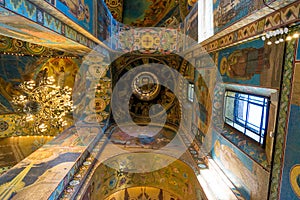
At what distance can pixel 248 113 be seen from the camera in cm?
437

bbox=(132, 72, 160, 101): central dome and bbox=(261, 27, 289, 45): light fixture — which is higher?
bbox=(261, 27, 289, 45): light fixture

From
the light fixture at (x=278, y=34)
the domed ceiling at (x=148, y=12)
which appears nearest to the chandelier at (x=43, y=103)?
the domed ceiling at (x=148, y=12)

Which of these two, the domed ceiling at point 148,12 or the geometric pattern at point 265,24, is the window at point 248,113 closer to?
the geometric pattern at point 265,24

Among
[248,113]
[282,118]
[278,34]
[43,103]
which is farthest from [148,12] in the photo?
[282,118]

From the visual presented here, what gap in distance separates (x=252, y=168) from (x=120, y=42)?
24.8 feet

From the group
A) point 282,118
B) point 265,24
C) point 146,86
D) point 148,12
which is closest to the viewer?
point 282,118

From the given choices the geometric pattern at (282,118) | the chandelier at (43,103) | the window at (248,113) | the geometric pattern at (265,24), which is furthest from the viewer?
the chandelier at (43,103)

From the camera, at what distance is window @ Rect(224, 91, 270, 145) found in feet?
12.1

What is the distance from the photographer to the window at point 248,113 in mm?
3697

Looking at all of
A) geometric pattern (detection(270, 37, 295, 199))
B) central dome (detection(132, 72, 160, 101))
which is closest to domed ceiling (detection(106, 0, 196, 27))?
central dome (detection(132, 72, 160, 101))

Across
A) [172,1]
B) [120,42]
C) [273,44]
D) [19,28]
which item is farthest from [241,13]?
[120,42]

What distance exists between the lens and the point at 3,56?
9.23 metres

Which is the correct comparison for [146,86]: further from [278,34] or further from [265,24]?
[278,34]

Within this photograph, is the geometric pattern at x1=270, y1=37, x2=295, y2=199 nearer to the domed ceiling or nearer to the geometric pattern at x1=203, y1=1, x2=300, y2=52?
the geometric pattern at x1=203, y1=1, x2=300, y2=52
